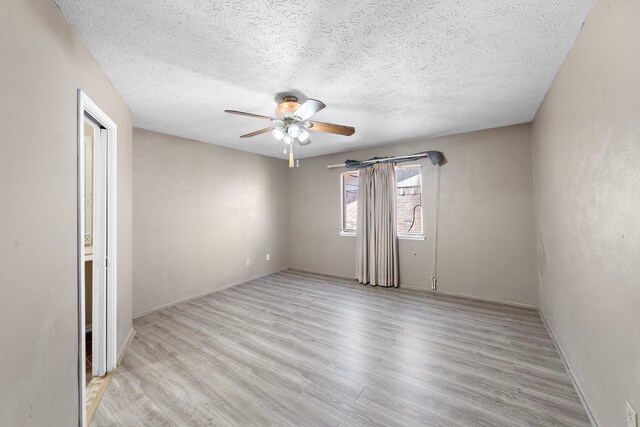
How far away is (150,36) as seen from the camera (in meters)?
1.57

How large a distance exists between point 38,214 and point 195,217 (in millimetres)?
2813

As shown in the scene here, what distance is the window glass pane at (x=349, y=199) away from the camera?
502cm

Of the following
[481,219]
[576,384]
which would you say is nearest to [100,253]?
[576,384]

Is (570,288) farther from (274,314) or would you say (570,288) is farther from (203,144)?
(203,144)

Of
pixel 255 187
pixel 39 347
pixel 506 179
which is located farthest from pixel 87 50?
pixel 506 179

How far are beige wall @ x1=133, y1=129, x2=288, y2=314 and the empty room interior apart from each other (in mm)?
33

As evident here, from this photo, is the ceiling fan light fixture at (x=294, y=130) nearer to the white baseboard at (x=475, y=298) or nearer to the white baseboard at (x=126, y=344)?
the white baseboard at (x=126, y=344)

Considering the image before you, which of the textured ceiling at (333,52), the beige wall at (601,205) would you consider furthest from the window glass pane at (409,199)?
the beige wall at (601,205)

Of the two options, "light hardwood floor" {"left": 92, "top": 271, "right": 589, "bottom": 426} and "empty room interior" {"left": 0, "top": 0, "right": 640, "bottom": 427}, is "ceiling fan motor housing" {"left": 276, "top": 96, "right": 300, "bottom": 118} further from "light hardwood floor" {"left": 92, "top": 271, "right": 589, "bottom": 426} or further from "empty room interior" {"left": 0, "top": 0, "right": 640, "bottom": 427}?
"light hardwood floor" {"left": 92, "top": 271, "right": 589, "bottom": 426}

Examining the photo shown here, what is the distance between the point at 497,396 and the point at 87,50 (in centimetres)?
359

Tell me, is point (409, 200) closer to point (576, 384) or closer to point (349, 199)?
point (349, 199)

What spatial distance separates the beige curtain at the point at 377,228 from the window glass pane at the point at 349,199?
1.36 feet

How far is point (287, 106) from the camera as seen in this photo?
2320 mm

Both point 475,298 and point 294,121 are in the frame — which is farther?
point 475,298
